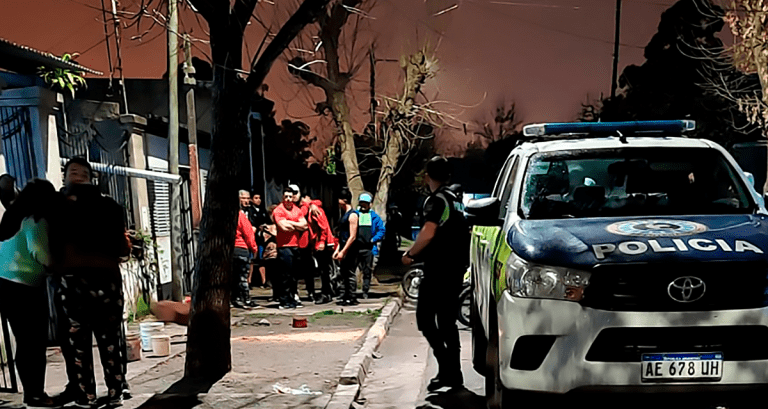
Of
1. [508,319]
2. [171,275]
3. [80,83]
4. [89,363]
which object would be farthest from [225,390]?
[171,275]

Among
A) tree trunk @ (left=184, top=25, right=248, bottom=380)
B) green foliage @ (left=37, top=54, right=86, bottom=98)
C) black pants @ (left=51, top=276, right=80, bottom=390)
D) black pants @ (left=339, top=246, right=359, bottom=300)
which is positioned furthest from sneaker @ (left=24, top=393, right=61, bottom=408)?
black pants @ (left=339, top=246, right=359, bottom=300)

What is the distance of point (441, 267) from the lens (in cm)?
702

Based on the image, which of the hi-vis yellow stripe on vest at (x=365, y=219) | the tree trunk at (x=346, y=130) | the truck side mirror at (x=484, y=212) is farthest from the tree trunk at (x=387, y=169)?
the truck side mirror at (x=484, y=212)

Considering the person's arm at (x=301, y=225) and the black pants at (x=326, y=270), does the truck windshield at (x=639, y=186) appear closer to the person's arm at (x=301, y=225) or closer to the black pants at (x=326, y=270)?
the person's arm at (x=301, y=225)

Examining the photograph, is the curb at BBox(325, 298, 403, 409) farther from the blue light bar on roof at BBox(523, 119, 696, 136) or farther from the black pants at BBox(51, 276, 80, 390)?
the blue light bar on roof at BBox(523, 119, 696, 136)

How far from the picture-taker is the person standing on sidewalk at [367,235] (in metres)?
14.3

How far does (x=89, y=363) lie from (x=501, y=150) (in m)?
63.6

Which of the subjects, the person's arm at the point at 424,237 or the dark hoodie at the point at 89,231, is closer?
the dark hoodie at the point at 89,231

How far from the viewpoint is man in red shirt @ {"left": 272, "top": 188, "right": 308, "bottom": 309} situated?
43.9 ft

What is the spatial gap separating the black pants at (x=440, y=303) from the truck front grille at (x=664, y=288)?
7.65 feet

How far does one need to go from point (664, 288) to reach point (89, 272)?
382cm

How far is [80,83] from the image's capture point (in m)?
9.77

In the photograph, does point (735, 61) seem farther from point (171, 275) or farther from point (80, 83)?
point (80, 83)

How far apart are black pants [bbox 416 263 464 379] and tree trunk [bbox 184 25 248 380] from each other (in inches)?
65.8
